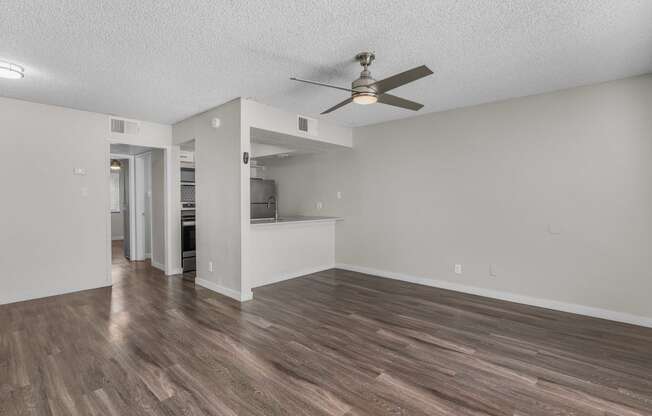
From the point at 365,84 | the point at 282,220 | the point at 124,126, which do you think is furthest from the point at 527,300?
the point at 124,126

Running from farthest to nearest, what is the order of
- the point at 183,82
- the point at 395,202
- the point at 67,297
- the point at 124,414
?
the point at 395,202 < the point at 67,297 < the point at 183,82 < the point at 124,414

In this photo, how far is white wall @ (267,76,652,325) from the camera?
10.8 feet

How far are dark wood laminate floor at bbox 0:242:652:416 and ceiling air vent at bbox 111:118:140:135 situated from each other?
7.85ft

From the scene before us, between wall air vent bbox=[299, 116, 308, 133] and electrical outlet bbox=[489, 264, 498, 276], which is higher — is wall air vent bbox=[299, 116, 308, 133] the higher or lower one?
the higher one

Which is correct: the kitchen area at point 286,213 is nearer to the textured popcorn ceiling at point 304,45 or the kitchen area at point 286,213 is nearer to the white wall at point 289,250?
the white wall at point 289,250

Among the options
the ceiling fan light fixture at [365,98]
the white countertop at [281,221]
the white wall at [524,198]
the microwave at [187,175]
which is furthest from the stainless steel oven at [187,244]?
the ceiling fan light fixture at [365,98]

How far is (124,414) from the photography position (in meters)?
1.89

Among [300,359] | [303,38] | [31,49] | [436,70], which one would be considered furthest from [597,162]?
[31,49]

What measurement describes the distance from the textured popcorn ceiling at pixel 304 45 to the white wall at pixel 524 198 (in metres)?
0.41

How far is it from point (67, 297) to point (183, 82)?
3.13 m

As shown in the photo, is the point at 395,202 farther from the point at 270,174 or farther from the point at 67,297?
the point at 67,297

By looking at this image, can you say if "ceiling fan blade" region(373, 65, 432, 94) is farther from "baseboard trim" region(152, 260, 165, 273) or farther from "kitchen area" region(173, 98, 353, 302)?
"baseboard trim" region(152, 260, 165, 273)

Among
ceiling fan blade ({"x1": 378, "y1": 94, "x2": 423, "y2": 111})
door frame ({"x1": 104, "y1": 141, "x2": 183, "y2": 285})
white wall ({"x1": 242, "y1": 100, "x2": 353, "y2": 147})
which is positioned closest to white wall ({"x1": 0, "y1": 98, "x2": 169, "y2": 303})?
door frame ({"x1": 104, "y1": 141, "x2": 183, "y2": 285})

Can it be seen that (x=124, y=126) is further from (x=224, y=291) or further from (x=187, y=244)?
(x=224, y=291)
